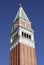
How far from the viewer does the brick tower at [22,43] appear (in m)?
55.7

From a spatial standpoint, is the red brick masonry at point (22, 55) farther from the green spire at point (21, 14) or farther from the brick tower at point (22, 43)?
the green spire at point (21, 14)

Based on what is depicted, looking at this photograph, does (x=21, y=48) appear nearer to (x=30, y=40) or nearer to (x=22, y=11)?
(x=30, y=40)

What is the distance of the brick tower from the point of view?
183ft

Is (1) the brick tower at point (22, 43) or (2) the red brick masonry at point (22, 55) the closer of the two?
(2) the red brick masonry at point (22, 55)

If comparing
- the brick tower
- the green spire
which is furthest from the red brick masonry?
the green spire

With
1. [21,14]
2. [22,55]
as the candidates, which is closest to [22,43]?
[22,55]

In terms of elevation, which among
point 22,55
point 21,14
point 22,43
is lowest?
point 22,55

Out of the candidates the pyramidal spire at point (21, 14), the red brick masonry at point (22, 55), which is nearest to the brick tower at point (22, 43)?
the red brick masonry at point (22, 55)

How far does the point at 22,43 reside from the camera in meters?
57.6

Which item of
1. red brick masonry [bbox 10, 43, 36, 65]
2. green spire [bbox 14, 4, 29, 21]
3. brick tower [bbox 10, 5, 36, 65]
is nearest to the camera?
red brick masonry [bbox 10, 43, 36, 65]

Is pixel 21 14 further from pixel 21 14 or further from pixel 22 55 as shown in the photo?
pixel 22 55

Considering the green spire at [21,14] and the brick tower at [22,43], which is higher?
the green spire at [21,14]

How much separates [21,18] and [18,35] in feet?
29.8

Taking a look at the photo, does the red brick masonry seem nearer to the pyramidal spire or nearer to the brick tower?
the brick tower
